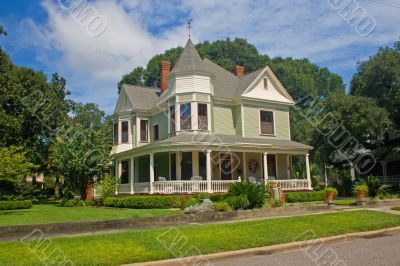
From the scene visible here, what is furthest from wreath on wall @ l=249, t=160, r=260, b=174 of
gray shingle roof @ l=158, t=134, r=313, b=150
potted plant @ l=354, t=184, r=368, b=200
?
potted plant @ l=354, t=184, r=368, b=200

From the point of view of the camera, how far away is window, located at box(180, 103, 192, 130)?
2705 centimetres

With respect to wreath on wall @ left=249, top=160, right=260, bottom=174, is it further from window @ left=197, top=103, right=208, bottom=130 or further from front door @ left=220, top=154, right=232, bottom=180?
window @ left=197, top=103, right=208, bottom=130

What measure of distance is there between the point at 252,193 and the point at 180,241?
8.34 metres

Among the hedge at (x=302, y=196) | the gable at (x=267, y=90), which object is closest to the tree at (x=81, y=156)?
the gable at (x=267, y=90)

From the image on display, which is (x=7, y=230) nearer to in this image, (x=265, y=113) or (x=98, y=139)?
(x=98, y=139)

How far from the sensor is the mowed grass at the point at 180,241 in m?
8.20

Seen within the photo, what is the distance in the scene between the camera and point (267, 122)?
3016cm

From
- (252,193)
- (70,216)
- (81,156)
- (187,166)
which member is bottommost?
(70,216)

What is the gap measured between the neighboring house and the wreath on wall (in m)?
0.05

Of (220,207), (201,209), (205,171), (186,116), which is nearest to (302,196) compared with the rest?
(205,171)

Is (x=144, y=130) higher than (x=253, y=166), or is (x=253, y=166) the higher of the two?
(x=144, y=130)

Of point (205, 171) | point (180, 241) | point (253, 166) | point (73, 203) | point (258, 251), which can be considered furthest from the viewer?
point (253, 166)

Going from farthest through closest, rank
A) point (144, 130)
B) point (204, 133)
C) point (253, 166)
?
point (144, 130) → point (253, 166) → point (204, 133)

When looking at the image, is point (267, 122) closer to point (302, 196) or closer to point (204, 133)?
point (204, 133)
